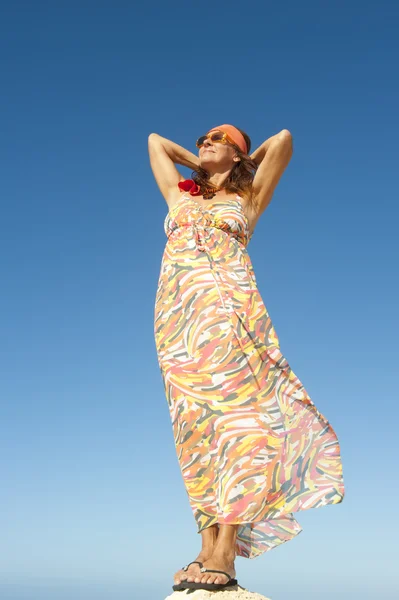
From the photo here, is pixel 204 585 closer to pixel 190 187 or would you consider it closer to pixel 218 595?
pixel 218 595

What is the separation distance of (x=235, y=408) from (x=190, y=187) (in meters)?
2.08

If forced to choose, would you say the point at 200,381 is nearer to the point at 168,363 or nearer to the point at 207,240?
the point at 168,363

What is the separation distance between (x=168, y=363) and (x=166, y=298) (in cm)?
55

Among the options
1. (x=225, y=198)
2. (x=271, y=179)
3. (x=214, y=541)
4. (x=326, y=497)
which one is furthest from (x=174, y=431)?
(x=271, y=179)

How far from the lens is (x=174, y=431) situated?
17.8 feet

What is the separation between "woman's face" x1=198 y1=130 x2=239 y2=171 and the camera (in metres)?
6.42

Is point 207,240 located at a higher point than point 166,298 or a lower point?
higher

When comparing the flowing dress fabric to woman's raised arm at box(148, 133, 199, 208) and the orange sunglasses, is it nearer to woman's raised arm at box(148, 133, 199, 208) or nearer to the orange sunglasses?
woman's raised arm at box(148, 133, 199, 208)

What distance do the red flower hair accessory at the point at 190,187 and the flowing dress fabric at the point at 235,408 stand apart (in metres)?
0.54

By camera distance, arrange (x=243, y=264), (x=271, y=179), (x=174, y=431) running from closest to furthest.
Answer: (x=174, y=431) → (x=243, y=264) → (x=271, y=179)

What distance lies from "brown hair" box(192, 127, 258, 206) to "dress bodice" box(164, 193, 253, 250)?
144mm

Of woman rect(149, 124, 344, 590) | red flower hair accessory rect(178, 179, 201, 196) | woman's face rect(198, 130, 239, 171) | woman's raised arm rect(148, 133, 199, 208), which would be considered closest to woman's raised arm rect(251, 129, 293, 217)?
woman's face rect(198, 130, 239, 171)

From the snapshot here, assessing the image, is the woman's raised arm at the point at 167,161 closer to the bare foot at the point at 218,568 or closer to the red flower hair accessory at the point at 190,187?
the red flower hair accessory at the point at 190,187

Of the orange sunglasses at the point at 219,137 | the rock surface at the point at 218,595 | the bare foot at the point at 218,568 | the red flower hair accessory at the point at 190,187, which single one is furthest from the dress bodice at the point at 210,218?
the rock surface at the point at 218,595
